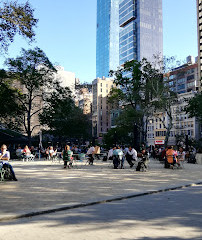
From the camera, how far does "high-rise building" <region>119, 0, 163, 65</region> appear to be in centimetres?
14600

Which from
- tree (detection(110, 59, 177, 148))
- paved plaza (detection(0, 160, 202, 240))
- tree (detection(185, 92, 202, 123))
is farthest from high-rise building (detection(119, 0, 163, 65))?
paved plaza (detection(0, 160, 202, 240))

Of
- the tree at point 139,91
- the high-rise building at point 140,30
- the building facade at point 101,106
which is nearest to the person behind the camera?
the tree at point 139,91

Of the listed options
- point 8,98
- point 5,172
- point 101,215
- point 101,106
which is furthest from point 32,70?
point 101,106

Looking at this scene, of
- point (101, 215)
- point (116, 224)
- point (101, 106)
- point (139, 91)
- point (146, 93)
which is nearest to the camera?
point (116, 224)

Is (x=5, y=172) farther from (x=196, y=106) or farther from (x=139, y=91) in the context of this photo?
(x=196, y=106)

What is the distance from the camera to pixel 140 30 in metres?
146

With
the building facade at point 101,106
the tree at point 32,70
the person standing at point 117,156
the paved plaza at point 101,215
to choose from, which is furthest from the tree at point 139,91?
the building facade at point 101,106

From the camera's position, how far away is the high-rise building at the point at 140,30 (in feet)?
479

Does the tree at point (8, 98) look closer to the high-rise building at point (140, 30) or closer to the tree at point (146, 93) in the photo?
the tree at point (146, 93)

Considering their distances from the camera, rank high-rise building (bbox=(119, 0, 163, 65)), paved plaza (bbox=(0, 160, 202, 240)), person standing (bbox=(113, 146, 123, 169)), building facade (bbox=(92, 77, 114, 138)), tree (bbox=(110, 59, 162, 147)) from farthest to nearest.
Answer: high-rise building (bbox=(119, 0, 163, 65))
building facade (bbox=(92, 77, 114, 138))
tree (bbox=(110, 59, 162, 147))
person standing (bbox=(113, 146, 123, 169))
paved plaza (bbox=(0, 160, 202, 240))

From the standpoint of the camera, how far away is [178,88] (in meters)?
104

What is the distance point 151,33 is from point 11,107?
5051 inches

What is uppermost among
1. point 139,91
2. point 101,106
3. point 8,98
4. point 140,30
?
point 140,30

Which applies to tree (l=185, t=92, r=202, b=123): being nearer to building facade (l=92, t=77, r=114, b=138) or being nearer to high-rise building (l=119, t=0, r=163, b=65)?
building facade (l=92, t=77, r=114, b=138)
